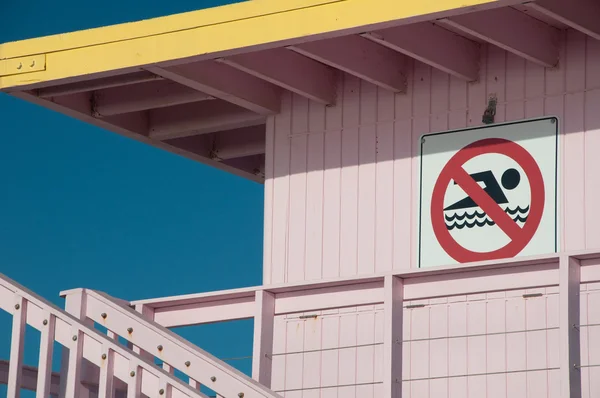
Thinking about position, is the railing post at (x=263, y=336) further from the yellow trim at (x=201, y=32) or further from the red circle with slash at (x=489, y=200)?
the yellow trim at (x=201, y=32)

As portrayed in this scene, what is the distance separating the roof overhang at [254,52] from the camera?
10.6m

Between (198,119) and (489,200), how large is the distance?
3029mm

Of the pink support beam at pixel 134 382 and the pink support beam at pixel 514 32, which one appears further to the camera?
the pink support beam at pixel 514 32

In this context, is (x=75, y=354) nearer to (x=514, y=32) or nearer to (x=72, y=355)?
(x=72, y=355)

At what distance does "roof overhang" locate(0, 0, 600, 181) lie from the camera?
34.7 ft

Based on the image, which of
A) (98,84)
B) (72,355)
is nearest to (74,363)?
(72,355)

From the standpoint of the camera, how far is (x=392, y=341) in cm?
988

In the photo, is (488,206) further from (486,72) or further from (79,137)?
(79,137)

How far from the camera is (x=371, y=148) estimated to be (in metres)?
12.0

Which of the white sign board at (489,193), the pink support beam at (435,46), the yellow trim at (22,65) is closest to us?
the pink support beam at (435,46)

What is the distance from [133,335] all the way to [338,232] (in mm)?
2426

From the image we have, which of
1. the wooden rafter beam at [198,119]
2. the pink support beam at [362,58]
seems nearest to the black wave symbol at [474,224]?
the pink support beam at [362,58]

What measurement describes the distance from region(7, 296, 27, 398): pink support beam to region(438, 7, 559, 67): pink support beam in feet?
11.5

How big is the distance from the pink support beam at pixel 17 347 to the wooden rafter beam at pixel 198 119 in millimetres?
3545
